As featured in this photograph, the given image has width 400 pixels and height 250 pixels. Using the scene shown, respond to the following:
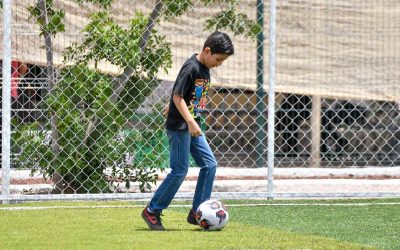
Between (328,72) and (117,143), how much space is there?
312cm

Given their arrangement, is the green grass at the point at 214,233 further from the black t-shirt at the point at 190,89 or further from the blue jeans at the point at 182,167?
the black t-shirt at the point at 190,89

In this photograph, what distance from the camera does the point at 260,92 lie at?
44.0ft

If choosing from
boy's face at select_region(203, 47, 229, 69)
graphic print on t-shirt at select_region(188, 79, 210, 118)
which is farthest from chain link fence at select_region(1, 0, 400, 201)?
boy's face at select_region(203, 47, 229, 69)

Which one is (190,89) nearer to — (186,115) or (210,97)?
(186,115)

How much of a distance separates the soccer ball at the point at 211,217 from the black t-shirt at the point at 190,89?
1.97 ft

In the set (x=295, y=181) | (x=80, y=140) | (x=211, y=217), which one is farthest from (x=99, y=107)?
(x=211, y=217)

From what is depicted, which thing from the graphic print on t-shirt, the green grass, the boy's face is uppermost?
the boy's face

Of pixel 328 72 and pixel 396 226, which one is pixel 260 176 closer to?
pixel 328 72

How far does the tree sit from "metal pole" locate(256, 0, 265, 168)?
45.7 inches

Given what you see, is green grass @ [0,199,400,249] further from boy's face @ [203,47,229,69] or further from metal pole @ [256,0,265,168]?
metal pole @ [256,0,265,168]

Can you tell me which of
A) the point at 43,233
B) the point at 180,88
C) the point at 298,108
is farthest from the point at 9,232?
the point at 298,108

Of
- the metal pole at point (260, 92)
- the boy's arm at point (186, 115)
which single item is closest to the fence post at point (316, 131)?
the metal pole at point (260, 92)

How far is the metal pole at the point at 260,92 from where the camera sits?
12367 millimetres

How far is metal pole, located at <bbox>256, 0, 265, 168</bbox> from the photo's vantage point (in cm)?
1237
